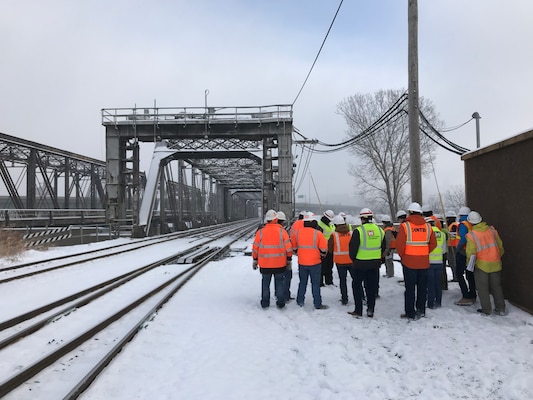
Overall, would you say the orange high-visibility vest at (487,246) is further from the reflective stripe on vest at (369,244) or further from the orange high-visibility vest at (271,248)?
the orange high-visibility vest at (271,248)

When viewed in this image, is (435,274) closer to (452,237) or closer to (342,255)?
(342,255)

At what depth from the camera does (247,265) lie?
13.3 m

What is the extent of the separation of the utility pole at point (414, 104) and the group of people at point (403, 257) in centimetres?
106

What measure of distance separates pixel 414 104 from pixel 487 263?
4.23m

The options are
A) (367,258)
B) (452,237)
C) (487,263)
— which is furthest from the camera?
(452,237)

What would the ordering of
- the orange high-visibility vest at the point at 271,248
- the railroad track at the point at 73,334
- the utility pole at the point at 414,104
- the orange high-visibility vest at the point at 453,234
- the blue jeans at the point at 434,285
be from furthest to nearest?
the utility pole at the point at 414,104 → the orange high-visibility vest at the point at 453,234 → the orange high-visibility vest at the point at 271,248 → the blue jeans at the point at 434,285 → the railroad track at the point at 73,334

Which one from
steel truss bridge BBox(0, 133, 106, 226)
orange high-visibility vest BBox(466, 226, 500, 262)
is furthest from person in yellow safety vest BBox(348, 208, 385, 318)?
steel truss bridge BBox(0, 133, 106, 226)

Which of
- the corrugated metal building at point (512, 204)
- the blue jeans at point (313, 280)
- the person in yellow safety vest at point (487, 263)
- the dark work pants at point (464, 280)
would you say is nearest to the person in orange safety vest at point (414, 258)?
the person in yellow safety vest at point (487, 263)

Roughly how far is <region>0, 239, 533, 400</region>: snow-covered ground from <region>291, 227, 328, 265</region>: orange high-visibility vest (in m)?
0.94

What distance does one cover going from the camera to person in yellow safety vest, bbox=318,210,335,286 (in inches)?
361

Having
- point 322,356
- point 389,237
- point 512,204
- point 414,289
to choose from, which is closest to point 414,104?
point 389,237

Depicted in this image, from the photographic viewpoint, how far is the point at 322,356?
492 centimetres

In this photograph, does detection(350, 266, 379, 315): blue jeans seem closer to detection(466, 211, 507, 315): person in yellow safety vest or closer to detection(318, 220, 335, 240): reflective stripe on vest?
detection(466, 211, 507, 315): person in yellow safety vest

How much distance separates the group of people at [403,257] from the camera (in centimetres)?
632
